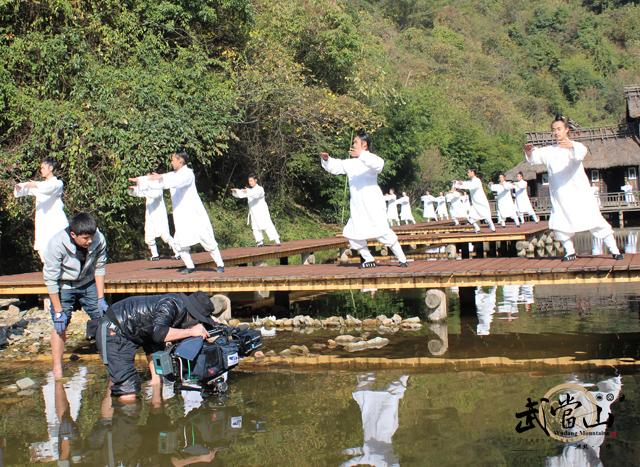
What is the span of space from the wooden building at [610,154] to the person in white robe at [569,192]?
31.1 m

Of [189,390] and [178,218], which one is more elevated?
[178,218]

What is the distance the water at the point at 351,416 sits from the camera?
514cm

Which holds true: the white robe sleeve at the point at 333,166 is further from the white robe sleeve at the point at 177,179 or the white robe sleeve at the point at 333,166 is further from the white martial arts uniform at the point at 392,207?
the white martial arts uniform at the point at 392,207

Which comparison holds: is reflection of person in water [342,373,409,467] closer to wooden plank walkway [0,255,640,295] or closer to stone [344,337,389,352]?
stone [344,337,389,352]

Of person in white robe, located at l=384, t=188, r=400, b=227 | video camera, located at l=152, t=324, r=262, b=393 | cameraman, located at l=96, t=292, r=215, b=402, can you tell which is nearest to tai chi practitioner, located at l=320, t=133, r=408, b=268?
video camera, located at l=152, t=324, r=262, b=393

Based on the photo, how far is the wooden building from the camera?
38.5 metres

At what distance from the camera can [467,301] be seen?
11742mm

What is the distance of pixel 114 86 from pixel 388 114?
17.8 m

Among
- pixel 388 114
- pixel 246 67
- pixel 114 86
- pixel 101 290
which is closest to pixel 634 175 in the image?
pixel 388 114

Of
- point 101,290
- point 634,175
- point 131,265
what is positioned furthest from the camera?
point 634,175

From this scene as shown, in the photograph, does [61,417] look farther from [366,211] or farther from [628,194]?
[628,194]

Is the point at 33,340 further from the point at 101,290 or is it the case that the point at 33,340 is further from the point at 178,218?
the point at 101,290

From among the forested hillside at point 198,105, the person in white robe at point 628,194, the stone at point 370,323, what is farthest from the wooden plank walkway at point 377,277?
the person in white robe at point 628,194

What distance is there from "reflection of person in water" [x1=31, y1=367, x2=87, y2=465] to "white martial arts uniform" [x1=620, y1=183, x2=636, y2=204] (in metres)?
33.3
